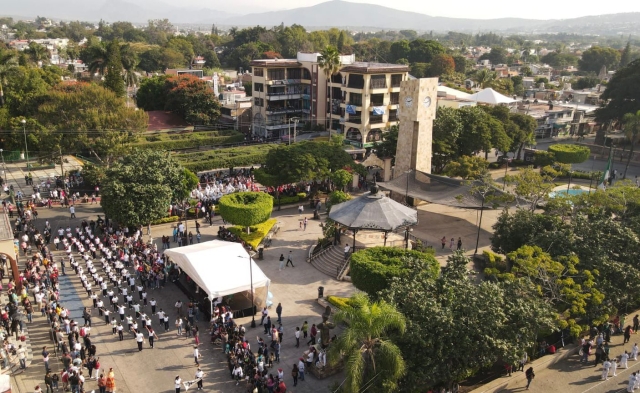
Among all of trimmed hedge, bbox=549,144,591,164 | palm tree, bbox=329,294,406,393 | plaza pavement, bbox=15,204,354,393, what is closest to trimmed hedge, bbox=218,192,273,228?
plaza pavement, bbox=15,204,354,393

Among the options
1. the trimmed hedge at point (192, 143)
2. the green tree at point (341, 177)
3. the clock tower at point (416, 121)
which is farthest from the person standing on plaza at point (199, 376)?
the trimmed hedge at point (192, 143)

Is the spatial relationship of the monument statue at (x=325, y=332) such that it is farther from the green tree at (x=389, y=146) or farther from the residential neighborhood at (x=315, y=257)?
the green tree at (x=389, y=146)

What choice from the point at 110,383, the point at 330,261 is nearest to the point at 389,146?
the point at 330,261

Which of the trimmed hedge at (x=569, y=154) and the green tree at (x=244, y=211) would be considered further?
the trimmed hedge at (x=569, y=154)

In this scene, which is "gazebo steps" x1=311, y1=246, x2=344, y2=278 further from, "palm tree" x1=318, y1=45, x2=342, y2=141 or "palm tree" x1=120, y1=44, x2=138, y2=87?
"palm tree" x1=120, y1=44, x2=138, y2=87

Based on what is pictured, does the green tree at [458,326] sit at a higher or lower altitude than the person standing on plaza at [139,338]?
higher

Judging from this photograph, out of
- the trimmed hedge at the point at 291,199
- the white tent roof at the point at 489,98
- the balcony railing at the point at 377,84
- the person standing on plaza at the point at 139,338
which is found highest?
the balcony railing at the point at 377,84

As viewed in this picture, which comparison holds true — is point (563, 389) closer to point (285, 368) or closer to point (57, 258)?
point (285, 368)

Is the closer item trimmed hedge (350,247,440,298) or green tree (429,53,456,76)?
trimmed hedge (350,247,440,298)
